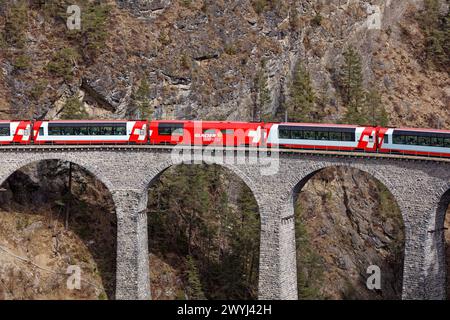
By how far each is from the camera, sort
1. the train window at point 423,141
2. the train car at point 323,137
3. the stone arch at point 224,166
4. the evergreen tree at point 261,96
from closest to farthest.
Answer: the train window at point 423,141 → the train car at point 323,137 → the stone arch at point 224,166 → the evergreen tree at point 261,96

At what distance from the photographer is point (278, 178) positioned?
231 ft

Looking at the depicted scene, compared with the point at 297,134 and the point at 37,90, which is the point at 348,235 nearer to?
the point at 297,134

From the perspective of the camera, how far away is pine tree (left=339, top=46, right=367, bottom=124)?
10356cm

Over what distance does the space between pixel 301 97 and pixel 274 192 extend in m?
30.6

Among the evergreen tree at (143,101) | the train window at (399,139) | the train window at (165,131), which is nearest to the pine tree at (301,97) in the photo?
the evergreen tree at (143,101)

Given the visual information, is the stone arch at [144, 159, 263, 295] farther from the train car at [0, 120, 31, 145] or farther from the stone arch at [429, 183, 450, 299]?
the stone arch at [429, 183, 450, 299]

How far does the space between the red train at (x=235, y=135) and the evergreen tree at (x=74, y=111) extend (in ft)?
30.0

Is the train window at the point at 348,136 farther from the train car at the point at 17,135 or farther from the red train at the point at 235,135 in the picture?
the train car at the point at 17,135

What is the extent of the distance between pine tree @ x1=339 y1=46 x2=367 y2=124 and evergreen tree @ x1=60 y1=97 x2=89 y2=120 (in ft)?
113

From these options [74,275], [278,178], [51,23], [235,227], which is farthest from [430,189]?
[51,23]

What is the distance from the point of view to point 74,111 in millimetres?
85250

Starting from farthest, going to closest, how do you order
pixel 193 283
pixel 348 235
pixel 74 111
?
pixel 348 235
pixel 74 111
pixel 193 283

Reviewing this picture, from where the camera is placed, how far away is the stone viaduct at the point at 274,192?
6619 cm

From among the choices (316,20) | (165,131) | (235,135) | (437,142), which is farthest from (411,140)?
(316,20)
